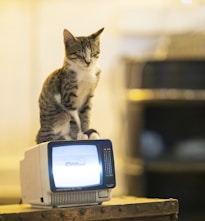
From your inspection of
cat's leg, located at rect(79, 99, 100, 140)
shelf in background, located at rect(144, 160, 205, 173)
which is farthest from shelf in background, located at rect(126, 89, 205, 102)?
cat's leg, located at rect(79, 99, 100, 140)

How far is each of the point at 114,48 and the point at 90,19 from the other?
243mm

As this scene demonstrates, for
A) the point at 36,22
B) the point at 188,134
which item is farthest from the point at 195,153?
the point at 36,22

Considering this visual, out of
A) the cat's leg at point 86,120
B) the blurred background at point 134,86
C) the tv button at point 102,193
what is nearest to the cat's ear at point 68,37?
the cat's leg at point 86,120

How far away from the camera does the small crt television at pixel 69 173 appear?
134 cm

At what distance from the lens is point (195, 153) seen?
3.64m

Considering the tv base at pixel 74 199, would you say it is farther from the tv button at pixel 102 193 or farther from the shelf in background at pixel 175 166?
the shelf in background at pixel 175 166

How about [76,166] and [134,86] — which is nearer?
[76,166]

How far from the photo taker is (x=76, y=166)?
4.53 feet

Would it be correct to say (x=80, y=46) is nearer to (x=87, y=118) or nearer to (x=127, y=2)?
(x=87, y=118)

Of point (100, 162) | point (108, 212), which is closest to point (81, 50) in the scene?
point (100, 162)

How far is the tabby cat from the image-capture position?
58.1 inches

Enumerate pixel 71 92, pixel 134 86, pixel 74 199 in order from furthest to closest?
pixel 134 86 → pixel 71 92 → pixel 74 199

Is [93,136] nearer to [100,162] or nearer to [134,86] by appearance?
[100,162]

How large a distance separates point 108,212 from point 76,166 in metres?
0.12
